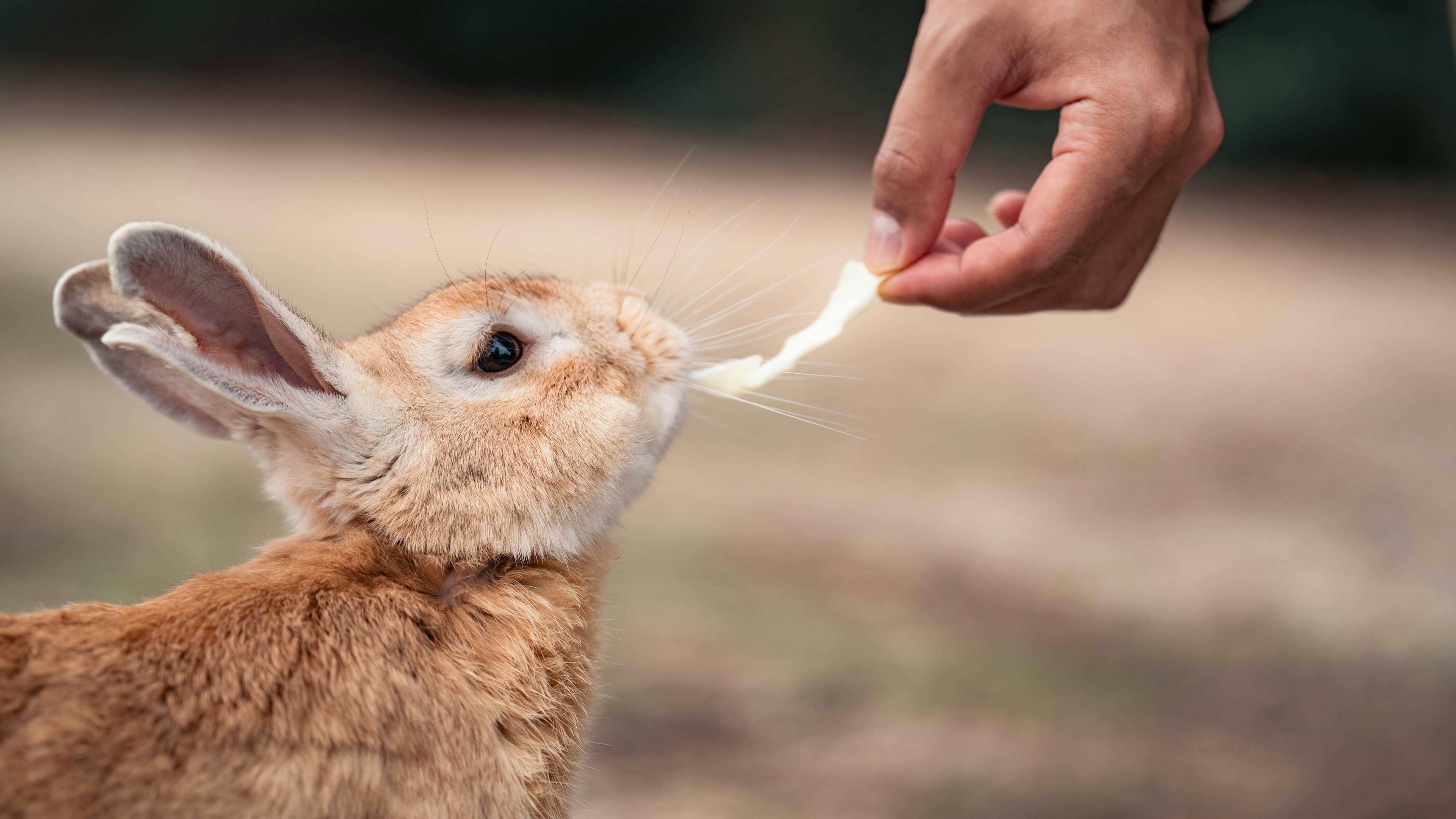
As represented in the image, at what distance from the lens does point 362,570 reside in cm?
178

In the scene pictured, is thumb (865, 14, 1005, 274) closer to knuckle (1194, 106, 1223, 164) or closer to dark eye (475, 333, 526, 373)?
knuckle (1194, 106, 1223, 164)

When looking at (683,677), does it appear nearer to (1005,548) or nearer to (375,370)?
(1005,548)

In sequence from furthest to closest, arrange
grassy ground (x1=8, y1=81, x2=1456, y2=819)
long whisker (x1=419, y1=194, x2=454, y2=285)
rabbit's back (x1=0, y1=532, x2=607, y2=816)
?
grassy ground (x1=8, y1=81, x2=1456, y2=819) → long whisker (x1=419, y1=194, x2=454, y2=285) → rabbit's back (x1=0, y1=532, x2=607, y2=816)

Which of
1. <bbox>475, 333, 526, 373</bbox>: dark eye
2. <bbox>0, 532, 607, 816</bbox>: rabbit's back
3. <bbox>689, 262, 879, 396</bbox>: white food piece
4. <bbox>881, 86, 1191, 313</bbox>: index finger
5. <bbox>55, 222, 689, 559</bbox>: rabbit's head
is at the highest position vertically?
<bbox>881, 86, 1191, 313</bbox>: index finger

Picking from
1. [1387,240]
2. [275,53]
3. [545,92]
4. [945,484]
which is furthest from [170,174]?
[1387,240]

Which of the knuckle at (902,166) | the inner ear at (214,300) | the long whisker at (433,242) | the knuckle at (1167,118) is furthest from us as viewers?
the long whisker at (433,242)

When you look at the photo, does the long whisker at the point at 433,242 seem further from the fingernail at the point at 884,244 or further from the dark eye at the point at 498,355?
the fingernail at the point at 884,244

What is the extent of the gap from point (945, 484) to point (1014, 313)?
7.09ft

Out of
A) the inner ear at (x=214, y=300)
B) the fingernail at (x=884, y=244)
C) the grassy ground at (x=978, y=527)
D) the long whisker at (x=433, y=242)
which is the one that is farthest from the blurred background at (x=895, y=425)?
the inner ear at (x=214, y=300)

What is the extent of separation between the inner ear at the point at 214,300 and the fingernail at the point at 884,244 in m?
1.31

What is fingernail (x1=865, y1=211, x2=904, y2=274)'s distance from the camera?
2275 millimetres

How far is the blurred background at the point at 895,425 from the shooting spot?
125 inches

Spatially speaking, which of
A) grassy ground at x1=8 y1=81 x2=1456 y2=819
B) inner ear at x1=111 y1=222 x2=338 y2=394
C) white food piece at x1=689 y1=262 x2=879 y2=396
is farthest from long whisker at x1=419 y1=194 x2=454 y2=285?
white food piece at x1=689 y1=262 x2=879 y2=396

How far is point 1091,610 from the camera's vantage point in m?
3.77
